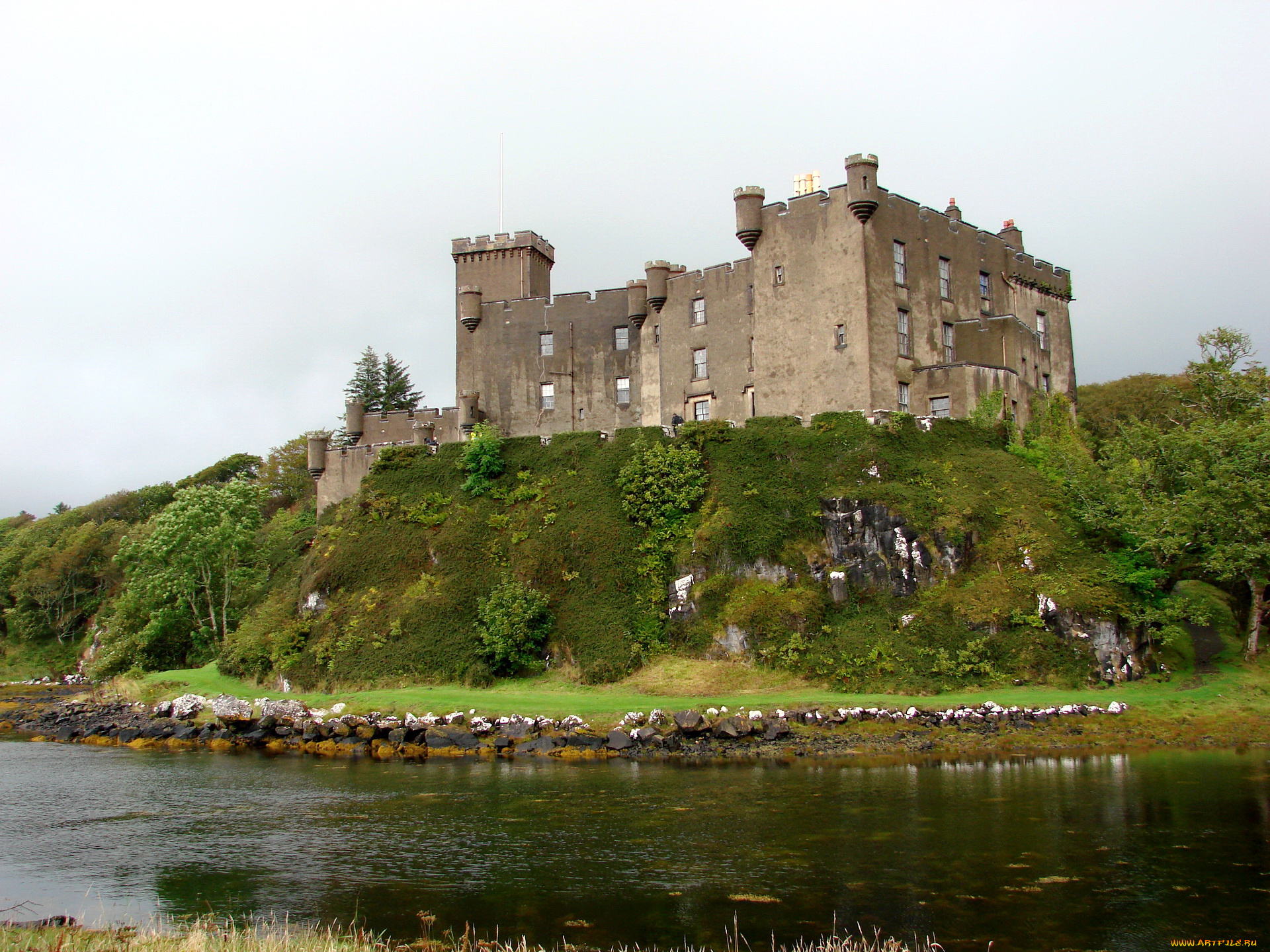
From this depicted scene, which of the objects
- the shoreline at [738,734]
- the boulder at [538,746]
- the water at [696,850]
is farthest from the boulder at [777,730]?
the boulder at [538,746]

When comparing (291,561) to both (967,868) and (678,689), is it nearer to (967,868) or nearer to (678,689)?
(678,689)

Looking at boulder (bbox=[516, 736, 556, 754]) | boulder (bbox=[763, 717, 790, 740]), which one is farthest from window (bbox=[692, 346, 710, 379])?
boulder (bbox=[516, 736, 556, 754])

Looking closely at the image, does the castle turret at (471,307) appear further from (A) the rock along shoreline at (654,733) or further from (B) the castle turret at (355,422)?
(A) the rock along shoreline at (654,733)

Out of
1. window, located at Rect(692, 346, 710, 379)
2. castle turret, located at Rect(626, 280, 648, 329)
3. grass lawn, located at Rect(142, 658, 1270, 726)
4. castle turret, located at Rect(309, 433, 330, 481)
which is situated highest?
castle turret, located at Rect(626, 280, 648, 329)

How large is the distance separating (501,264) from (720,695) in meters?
30.3

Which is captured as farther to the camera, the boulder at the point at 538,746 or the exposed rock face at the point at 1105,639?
the exposed rock face at the point at 1105,639

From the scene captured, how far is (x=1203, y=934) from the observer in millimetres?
12555

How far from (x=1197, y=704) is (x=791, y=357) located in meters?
20.1

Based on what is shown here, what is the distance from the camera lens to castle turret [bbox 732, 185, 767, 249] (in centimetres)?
4222

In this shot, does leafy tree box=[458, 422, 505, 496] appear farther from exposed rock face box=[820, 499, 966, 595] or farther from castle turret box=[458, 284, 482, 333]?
exposed rock face box=[820, 499, 966, 595]

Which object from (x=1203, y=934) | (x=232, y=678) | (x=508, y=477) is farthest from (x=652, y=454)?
(x=1203, y=934)

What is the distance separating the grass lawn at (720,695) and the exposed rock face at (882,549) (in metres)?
5.02

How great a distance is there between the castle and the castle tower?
83mm

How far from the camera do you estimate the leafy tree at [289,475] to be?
74375 millimetres
